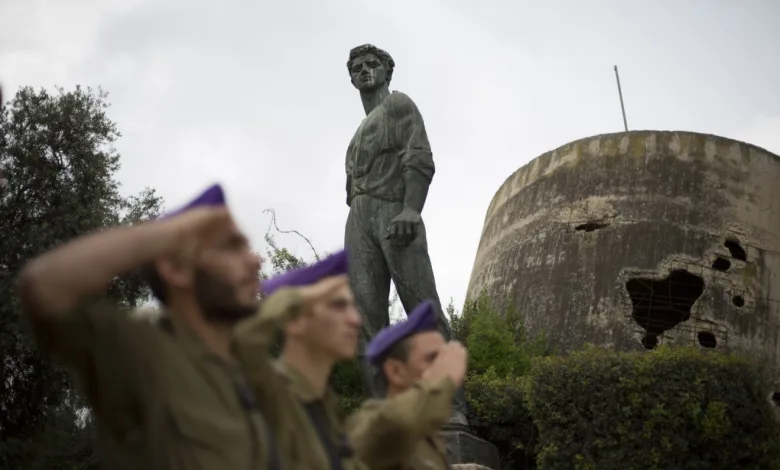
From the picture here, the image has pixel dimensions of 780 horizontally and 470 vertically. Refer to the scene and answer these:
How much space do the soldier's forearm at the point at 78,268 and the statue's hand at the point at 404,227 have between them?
4.17 meters

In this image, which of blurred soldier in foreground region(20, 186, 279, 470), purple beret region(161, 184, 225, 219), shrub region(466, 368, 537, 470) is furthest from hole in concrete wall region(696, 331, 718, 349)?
blurred soldier in foreground region(20, 186, 279, 470)

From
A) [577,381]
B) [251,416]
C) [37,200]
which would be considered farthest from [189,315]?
[37,200]

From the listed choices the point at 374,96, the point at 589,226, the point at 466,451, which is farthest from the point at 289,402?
the point at 589,226

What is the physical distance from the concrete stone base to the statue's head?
8.28ft

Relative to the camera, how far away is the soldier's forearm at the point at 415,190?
6293 millimetres

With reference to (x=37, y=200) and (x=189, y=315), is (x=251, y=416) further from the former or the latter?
(x=37, y=200)

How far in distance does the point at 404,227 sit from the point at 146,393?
418 cm

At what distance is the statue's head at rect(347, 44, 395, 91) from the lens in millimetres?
6973

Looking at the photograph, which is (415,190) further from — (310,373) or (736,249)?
(736,249)

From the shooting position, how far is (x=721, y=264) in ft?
69.4

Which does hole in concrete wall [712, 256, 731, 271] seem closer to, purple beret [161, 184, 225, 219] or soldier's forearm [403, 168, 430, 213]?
soldier's forearm [403, 168, 430, 213]

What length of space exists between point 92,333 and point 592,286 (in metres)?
19.6

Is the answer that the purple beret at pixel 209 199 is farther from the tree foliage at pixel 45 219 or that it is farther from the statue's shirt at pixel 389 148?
the tree foliage at pixel 45 219

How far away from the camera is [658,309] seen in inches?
822
